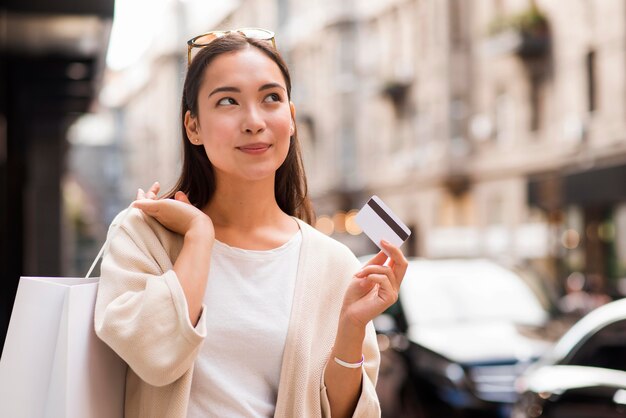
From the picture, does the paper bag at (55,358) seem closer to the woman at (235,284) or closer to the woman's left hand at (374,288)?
the woman at (235,284)

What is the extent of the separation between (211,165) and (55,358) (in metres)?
0.59

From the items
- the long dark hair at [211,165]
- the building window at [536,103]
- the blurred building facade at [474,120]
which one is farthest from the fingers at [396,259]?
the building window at [536,103]

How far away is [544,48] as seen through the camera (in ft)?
89.8

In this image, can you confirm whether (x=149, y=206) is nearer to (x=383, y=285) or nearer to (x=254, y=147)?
(x=254, y=147)

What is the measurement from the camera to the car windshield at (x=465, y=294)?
345 inches

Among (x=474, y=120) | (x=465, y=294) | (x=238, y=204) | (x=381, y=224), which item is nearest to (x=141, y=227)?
(x=238, y=204)

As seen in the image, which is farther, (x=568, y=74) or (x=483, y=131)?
(x=483, y=131)

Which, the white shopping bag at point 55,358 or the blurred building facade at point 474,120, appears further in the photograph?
the blurred building facade at point 474,120

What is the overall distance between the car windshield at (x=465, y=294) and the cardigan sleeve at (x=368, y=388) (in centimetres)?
628

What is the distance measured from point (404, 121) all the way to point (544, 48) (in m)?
12.0

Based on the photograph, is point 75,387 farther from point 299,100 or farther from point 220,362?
point 299,100

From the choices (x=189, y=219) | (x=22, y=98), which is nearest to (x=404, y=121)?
(x=22, y=98)

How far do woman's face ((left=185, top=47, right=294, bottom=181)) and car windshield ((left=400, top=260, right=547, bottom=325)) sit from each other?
655 cm

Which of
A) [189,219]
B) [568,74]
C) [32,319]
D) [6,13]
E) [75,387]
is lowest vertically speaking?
[75,387]
